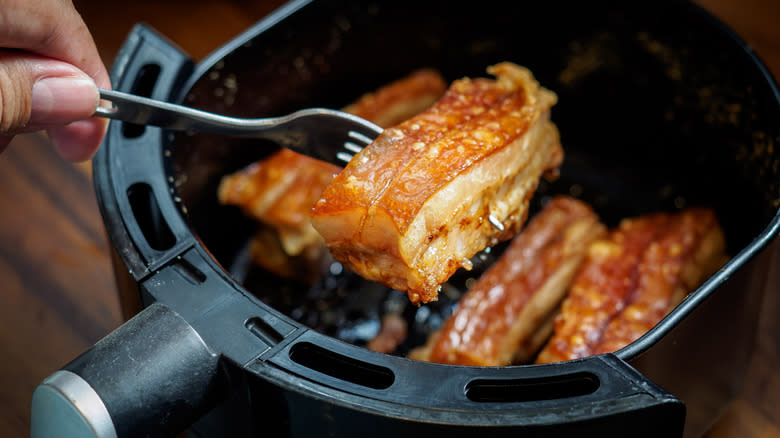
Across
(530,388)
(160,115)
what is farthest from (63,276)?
(530,388)

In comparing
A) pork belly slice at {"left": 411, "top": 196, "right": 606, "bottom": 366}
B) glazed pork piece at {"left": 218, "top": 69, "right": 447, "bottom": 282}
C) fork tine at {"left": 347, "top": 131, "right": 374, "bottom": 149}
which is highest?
fork tine at {"left": 347, "top": 131, "right": 374, "bottom": 149}

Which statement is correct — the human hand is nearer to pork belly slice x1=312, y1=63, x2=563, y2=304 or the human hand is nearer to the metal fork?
the metal fork

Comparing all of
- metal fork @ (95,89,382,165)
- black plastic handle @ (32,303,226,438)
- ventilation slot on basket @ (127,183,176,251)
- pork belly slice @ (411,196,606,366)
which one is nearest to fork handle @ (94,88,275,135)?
metal fork @ (95,89,382,165)

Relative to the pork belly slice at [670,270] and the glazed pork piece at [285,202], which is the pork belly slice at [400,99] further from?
the pork belly slice at [670,270]

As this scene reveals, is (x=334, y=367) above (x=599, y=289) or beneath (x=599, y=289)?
A: above

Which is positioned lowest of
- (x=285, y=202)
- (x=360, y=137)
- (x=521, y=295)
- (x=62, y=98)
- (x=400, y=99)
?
(x=521, y=295)

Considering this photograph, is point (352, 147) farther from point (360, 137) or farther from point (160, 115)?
point (160, 115)

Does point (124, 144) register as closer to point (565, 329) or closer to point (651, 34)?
point (565, 329)
